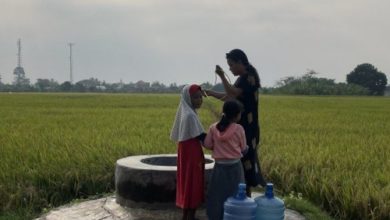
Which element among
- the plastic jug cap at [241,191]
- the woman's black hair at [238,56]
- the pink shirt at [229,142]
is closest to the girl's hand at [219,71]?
the woman's black hair at [238,56]

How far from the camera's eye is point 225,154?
4273mm

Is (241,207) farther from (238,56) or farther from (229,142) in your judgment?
(238,56)

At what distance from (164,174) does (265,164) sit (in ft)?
6.98

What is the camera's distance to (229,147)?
14.0 feet

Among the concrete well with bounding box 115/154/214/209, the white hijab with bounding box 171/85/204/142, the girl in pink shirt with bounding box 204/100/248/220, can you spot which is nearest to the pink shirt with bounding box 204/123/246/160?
the girl in pink shirt with bounding box 204/100/248/220

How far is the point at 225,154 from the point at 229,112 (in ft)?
1.07

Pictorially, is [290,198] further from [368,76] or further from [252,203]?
[368,76]

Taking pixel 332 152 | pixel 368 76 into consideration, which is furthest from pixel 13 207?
pixel 368 76

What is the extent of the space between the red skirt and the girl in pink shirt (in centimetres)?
16

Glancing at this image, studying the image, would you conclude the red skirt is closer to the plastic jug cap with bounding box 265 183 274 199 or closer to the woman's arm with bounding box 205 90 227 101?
the woman's arm with bounding box 205 90 227 101

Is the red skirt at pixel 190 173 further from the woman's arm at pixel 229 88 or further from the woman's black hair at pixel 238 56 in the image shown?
the woman's black hair at pixel 238 56

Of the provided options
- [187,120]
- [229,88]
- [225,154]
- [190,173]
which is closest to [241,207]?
[225,154]

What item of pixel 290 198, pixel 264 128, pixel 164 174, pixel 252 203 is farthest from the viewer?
pixel 264 128

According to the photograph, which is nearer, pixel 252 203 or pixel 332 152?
pixel 252 203
